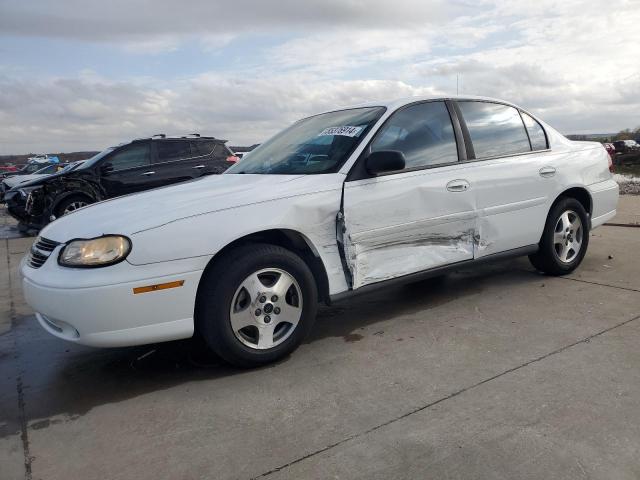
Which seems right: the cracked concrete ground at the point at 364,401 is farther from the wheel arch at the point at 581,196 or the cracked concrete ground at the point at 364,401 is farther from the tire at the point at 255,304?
the wheel arch at the point at 581,196

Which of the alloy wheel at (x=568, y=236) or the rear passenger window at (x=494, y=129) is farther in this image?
the alloy wheel at (x=568, y=236)

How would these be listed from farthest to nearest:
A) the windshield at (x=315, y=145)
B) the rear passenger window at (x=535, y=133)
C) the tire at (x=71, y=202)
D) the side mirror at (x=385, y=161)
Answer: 1. the tire at (x=71, y=202)
2. the rear passenger window at (x=535, y=133)
3. the windshield at (x=315, y=145)
4. the side mirror at (x=385, y=161)

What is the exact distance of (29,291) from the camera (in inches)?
124

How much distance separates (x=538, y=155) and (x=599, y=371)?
2214 millimetres

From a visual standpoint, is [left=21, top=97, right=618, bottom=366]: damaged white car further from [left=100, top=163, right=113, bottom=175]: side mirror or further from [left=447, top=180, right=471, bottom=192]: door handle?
[left=100, top=163, right=113, bottom=175]: side mirror

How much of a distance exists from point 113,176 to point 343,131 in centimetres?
723

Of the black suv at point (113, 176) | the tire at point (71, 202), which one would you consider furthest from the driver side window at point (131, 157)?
the tire at point (71, 202)

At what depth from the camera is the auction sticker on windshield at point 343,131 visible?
381 cm

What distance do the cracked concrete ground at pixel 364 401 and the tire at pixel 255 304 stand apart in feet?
0.59

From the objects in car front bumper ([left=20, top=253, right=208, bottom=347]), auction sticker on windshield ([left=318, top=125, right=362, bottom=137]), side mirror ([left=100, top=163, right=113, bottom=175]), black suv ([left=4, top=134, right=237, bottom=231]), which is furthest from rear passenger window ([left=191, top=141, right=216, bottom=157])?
car front bumper ([left=20, top=253, right=208, bottom=347])

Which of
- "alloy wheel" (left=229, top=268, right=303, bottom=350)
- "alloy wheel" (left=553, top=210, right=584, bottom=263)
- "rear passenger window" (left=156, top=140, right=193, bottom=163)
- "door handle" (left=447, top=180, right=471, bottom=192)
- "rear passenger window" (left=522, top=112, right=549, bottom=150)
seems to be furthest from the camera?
"rear passenger window" (left=156, top=140, right=193, bottom=163)

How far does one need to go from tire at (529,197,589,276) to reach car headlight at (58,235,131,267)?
351 cm

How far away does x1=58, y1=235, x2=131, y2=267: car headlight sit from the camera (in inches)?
113

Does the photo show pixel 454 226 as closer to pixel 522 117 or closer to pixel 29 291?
pixel 522 117
